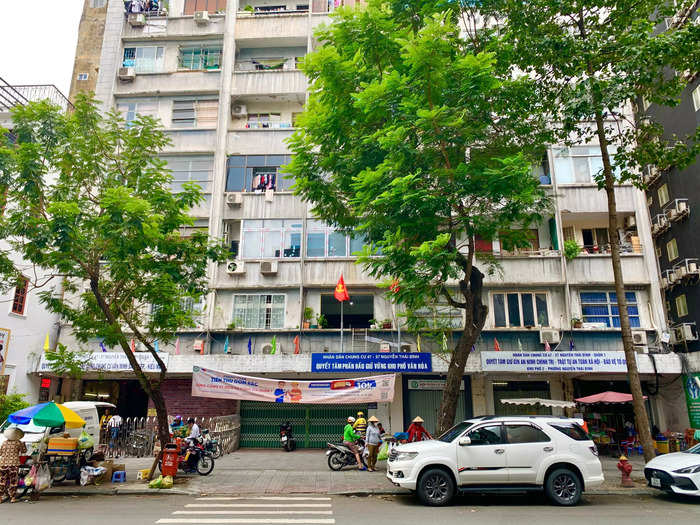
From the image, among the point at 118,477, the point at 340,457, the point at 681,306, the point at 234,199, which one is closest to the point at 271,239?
the point at 234,199

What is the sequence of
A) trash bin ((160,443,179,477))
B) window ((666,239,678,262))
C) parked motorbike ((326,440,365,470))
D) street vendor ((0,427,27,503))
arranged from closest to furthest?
street vendor ((0,427,27,503)) → trash bin ((160,443,179,477)) → parked motorbike ((326,440,365,470)) → window ((666,239,678,262))

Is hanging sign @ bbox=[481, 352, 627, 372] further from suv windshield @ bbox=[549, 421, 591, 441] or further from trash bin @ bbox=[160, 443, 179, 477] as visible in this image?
trash bin @ bbox=[160, 443, 179, 477]

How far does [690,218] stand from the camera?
20.1 metres

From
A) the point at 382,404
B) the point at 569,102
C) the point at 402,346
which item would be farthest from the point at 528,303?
the point at 569,102

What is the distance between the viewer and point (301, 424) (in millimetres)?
20844

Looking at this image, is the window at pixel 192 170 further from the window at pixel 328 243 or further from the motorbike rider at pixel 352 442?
the motorbike rider at pixel 352 442

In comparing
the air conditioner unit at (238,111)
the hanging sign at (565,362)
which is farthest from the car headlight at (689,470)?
the air conditioner unit at (238,111)

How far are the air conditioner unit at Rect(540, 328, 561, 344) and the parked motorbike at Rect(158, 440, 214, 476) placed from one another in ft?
40.9

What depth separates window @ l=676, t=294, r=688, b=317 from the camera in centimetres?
1989

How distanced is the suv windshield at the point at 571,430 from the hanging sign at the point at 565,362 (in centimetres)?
760

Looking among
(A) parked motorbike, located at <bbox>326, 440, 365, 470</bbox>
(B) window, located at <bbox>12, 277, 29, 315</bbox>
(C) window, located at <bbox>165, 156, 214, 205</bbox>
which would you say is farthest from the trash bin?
(C) window, located at <bbox>165, 156, 214, 205</bbox>

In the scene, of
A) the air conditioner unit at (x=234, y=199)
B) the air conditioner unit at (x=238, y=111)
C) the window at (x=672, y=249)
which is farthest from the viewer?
the air conditioner unit at (x=238, y=111)

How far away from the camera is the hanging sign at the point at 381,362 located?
A: 60.4 feet

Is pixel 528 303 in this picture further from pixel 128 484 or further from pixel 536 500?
pixel 128 484
